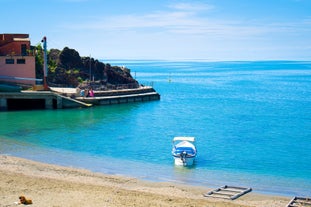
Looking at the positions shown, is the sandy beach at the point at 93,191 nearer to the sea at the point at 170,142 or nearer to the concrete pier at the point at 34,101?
the sea at the point at 170,142

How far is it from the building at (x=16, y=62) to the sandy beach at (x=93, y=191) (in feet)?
142

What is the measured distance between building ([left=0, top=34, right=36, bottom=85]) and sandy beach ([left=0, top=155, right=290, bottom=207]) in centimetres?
4317

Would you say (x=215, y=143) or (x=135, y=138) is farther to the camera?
(x=135, y=138)

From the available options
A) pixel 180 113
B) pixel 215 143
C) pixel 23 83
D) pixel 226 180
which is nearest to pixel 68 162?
pixel 226 180

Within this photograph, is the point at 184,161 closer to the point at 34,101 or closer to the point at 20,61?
the point at 34,101

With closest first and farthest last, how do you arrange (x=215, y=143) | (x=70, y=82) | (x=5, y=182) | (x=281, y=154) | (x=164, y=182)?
(x=5, y=182), (x=164, y=182), (x=281, y=154), (x=215, y=143), (x=70, y=82)

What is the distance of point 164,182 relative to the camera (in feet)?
93.1

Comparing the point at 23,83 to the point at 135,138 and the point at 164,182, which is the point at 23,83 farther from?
the point at 164,182

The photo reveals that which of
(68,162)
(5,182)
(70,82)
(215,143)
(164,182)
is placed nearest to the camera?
(5,182)

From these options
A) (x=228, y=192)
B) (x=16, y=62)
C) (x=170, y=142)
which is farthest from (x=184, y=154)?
(x=16, y=62)

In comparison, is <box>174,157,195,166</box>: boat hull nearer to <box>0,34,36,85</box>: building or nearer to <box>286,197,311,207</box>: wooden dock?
<box>286,197,311,207</box>: wooden dock

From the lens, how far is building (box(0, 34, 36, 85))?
234 feet

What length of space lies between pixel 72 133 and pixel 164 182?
72.9 feet

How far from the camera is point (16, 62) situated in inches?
2827
